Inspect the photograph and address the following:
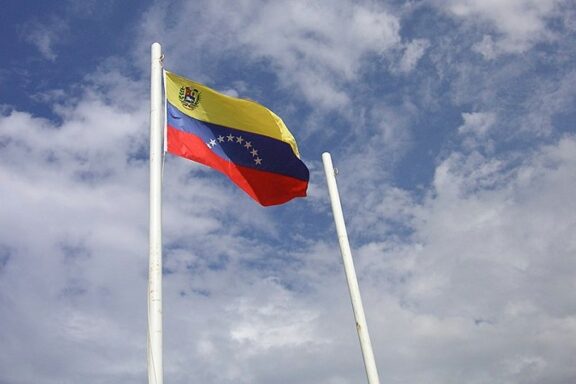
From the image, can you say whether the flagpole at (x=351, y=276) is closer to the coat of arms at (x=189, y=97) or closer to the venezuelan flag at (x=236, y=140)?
the venezuelan flag at (x=236, y=140)

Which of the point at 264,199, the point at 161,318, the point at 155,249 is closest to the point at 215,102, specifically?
the point at 264,199

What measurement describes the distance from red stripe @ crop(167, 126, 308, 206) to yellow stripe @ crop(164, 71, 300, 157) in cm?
100

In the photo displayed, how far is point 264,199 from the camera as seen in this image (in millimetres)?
18703

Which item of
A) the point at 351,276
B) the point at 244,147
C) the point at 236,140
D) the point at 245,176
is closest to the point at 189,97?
the point at 236,140

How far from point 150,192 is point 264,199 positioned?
230 inches

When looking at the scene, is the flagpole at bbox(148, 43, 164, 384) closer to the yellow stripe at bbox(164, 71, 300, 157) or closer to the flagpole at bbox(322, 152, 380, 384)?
the yellow stripe at bbox(164, 71, 300, 157)

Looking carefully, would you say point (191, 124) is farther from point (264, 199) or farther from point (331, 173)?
point (331, 173)

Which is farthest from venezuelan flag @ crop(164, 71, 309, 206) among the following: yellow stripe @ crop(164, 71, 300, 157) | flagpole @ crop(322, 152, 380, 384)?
flagpole @ crop(322, 152, 380, 384)

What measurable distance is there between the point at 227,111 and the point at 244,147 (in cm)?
130

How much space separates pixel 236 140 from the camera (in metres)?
18.1

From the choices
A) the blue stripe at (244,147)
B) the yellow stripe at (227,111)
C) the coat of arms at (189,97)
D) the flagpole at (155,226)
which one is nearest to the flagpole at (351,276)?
the blue stripe at (244,147)

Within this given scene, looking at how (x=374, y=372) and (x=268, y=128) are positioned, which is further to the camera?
(x=268, y=128)

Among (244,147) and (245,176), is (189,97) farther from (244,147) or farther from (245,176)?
(245,176)

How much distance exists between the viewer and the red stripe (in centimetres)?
1612
